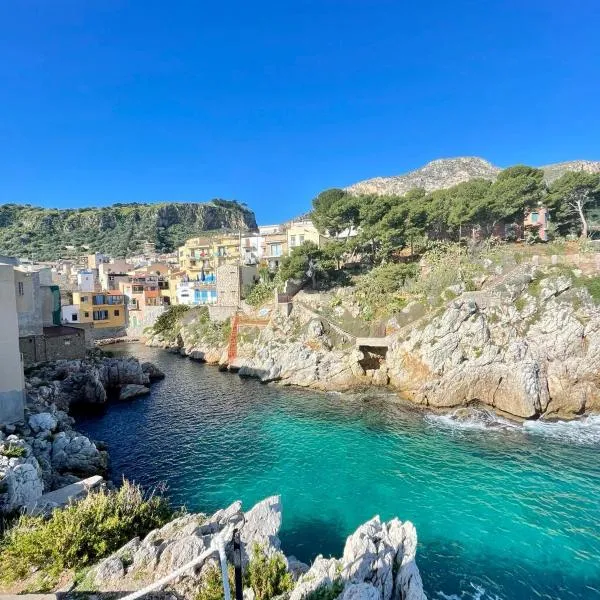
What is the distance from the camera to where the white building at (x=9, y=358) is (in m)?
21.0

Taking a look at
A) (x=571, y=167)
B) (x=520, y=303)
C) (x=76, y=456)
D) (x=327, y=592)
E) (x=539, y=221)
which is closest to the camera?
(x=327, y=592)

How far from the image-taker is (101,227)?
127500 millimetres

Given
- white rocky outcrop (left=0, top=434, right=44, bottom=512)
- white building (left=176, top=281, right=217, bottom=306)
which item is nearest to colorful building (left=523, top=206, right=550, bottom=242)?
white building (left=176, top=281, right=217, bottom=306)

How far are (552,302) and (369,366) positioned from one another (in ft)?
52.2

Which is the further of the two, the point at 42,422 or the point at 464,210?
the point at 464,210

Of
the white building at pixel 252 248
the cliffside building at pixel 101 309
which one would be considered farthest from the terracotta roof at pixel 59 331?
the white building at pixel 252 248

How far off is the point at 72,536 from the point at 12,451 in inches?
304

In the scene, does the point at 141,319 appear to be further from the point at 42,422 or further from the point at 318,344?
the point at 42,422

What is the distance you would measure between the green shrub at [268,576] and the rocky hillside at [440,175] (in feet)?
285

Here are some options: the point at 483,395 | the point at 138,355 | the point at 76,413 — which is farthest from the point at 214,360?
the point at 483,395

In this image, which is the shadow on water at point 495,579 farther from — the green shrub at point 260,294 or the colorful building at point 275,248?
the colorful building at point 275,248

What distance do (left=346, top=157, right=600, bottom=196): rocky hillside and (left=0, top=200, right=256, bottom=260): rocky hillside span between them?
58676 mm

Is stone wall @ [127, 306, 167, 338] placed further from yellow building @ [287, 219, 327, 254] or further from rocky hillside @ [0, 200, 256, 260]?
rocky hillside @ [0, 200, 256, 260]

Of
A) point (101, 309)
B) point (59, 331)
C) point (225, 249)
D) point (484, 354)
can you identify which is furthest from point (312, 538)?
point (101, 309)
